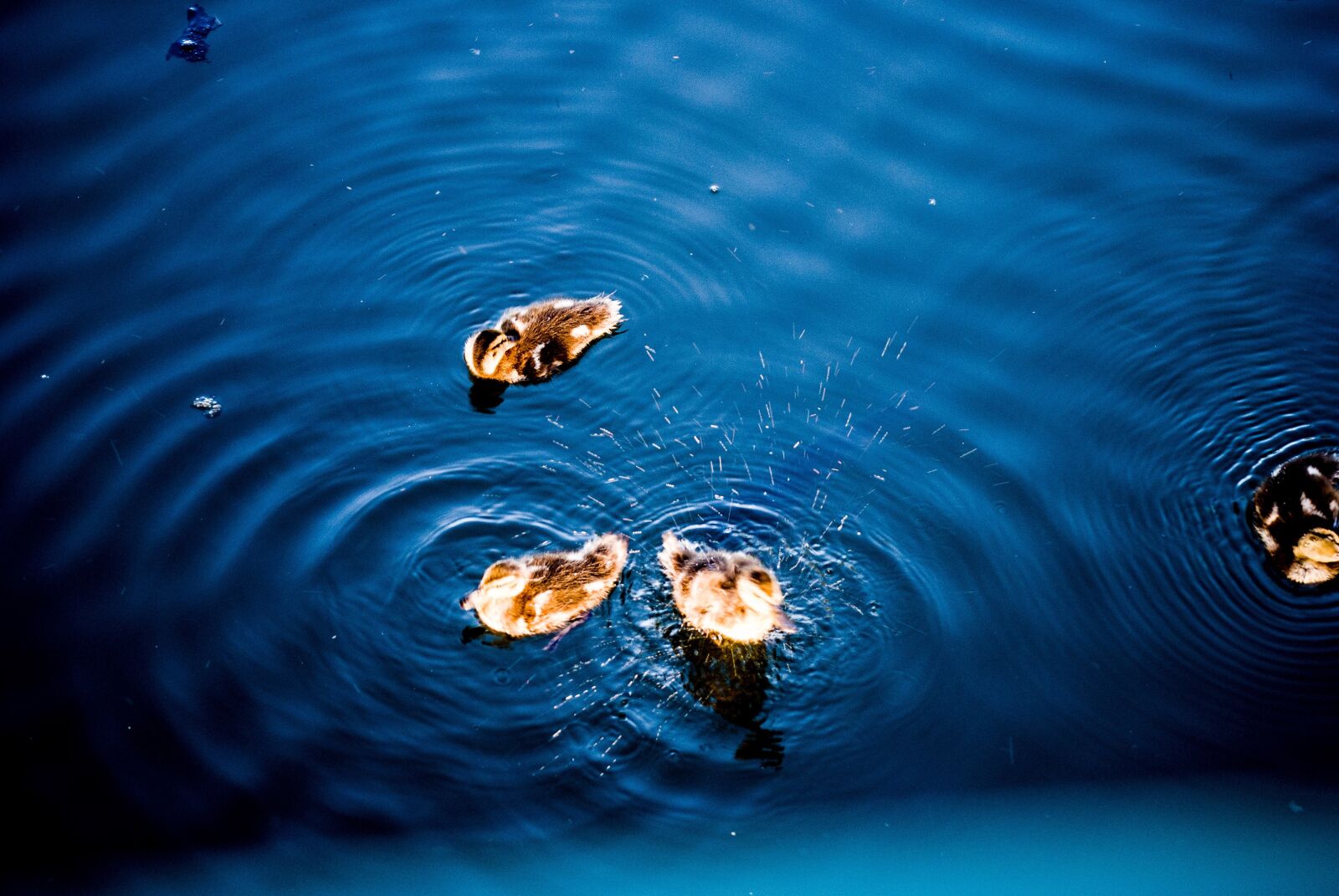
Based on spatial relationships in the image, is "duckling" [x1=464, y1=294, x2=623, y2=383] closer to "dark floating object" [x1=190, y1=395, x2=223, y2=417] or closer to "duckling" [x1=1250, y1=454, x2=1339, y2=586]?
"dark floating object" [x1=190, y1=395, x2=223, y2=417]

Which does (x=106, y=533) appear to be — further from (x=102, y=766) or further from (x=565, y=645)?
(x=565, y=645)

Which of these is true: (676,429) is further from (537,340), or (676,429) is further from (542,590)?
(542,590)

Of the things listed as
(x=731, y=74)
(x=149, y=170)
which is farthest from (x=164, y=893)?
(x=731, y=74)

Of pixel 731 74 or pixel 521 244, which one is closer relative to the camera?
pixel 521 244

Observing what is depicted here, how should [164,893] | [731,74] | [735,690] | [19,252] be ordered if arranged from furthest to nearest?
[731,74] < [19,252] < [735,690] < [164,893]

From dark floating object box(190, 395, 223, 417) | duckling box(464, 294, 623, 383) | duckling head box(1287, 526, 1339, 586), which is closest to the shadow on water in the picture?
duckling box(464, 294, 623, 383)

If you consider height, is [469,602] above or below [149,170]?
below

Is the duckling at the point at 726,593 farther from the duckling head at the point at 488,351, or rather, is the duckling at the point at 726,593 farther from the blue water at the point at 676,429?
the duckling head at the point at 488,351

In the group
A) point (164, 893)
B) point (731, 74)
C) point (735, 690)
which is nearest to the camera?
point (164, 893)

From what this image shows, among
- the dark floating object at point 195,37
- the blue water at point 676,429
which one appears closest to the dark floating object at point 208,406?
the blue water at point 676,429
